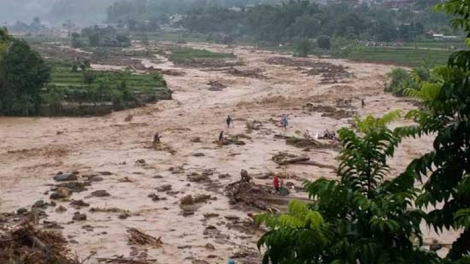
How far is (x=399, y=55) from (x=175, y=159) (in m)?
53.7

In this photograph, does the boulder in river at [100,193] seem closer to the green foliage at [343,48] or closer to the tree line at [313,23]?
the green foliage at [343,48]

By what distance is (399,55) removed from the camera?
74375 millimetres

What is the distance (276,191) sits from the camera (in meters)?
21.0

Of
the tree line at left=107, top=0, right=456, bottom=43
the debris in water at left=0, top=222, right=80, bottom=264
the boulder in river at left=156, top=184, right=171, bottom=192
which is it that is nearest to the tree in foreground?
the debris in water at left=0, top=222, right=80, bottom=264

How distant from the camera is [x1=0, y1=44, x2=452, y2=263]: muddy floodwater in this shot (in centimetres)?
1691

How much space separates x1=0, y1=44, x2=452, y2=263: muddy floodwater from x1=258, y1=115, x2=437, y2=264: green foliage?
10330mm

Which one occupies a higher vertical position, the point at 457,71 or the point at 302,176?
the point at 457,71

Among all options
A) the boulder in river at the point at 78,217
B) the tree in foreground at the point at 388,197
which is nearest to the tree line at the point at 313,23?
the boulder in river at the point at 78,217

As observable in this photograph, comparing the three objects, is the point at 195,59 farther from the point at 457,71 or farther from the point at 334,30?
the point at 457,71

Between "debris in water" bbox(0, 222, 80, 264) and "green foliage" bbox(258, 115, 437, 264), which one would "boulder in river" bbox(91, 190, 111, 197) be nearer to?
"debris in water" bbox(0, 222, 80, 264)

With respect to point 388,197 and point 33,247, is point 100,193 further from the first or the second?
point 388,197

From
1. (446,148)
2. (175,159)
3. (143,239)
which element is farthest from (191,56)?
(446,148)

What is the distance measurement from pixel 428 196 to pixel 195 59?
2862 inches

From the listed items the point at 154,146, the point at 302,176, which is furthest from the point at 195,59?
the point at 302,176
